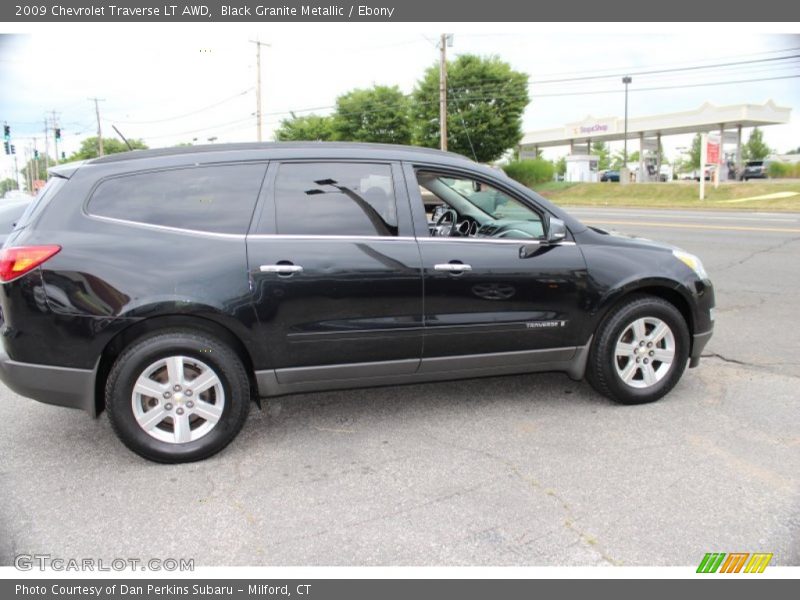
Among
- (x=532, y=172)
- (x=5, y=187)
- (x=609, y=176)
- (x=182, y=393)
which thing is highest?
(x=609, y=176)

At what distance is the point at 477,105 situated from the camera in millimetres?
41094

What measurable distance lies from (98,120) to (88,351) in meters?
81.9

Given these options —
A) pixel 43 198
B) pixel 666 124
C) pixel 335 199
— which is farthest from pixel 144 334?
pixel 666 124

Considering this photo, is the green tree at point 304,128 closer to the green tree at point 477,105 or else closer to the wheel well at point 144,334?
the green tree at point 477,105

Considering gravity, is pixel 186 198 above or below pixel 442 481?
above

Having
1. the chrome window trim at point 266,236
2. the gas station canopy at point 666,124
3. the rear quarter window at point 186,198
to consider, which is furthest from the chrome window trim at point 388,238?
the gas station canopy at point 666,124

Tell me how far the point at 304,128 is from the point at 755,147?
60788 millimetres

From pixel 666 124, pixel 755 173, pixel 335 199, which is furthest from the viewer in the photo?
pixel 666 124

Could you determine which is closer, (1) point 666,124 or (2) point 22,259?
(2) point 22,259

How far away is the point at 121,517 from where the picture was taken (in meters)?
3.05

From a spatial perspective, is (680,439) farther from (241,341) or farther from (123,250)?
(123,250)

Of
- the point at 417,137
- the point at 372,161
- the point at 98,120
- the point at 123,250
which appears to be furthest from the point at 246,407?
the point at 98,120

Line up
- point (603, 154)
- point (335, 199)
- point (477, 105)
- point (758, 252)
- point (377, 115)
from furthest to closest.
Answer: point (603, 154) < point (377, 115) < point (477, 105) < point (758, 252) < point (335, 199)

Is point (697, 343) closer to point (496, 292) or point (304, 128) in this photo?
point (496, 292)
